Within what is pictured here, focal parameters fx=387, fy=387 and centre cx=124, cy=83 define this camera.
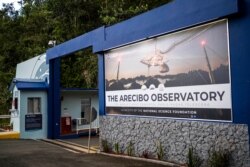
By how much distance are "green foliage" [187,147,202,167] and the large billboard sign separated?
3.10ft

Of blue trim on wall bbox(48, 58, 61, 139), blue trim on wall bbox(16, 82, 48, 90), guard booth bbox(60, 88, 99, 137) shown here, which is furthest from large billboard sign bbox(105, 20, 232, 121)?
guard booth bbox(60, 88, 99, 137)

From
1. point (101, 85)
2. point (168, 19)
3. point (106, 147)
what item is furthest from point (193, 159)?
point (101, 85)

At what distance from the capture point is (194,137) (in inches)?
402

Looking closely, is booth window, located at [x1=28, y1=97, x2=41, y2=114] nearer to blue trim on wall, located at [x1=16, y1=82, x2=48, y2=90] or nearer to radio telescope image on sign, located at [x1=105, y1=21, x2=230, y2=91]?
blue trim on wall, located at [x1=16, y1=82, x2=48, y2=90]

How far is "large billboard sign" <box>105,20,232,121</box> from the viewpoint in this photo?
9.65 metres

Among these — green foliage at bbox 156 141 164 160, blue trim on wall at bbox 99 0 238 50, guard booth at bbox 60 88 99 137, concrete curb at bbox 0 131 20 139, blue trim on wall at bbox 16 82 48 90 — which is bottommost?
concrete curb at bbox 0 131 20 139

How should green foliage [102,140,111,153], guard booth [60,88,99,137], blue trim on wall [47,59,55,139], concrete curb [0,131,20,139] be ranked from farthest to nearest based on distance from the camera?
1. guard booth [60,88,99,137]
2. blue trim on wall [47,59,55,139]
3. concrete curb [0,131,20,139]
4. green foliage [102,140,111,153]

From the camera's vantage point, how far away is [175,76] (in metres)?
11.1

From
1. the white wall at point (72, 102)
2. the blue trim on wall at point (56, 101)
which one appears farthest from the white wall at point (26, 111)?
the white wall at point (72, 102)

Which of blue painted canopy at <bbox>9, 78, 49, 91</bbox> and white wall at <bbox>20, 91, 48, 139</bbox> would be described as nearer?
blue painted canopy at <bbox>9, 78, 49, 91</bbox>

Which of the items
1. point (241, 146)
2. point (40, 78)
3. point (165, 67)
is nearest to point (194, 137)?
point (241, 146)

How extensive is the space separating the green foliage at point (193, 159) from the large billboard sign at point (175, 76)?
945 millimetres

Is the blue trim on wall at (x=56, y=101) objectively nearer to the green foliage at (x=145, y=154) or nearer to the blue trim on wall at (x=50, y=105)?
the blue trim on wall at (x=50, y=105)

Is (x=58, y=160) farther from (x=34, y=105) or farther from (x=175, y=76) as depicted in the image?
(x=34, y=105)
